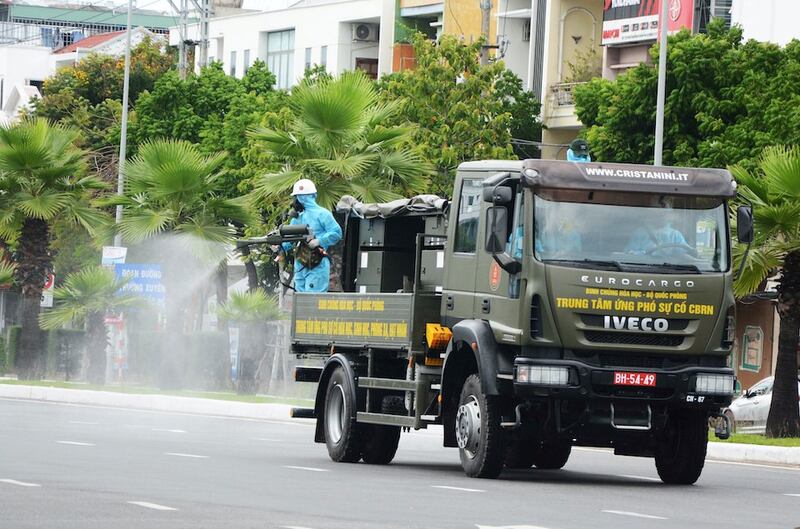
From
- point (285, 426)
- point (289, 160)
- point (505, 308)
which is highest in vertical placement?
point (289, 160)

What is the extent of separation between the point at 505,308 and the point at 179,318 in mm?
27980

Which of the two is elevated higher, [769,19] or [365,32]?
[365,32]

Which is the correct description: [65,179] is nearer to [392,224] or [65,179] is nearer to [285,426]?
[285,426]

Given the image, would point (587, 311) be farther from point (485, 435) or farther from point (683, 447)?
point (683, 447)

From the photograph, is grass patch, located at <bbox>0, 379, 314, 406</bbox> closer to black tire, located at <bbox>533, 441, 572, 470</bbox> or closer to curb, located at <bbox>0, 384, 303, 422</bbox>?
curb, located at <bbox>0, 384, 303, 422</bbox>

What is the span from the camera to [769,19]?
5022 centimetres

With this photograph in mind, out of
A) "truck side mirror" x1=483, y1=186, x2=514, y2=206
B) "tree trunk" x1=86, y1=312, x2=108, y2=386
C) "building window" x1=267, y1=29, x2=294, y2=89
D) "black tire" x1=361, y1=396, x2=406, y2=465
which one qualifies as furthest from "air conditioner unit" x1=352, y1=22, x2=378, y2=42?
"truck side mirror" x1=483, y1=186, x2=514, y2=206

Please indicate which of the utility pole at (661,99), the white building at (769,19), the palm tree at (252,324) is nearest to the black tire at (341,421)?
the utility pole at (661,99)

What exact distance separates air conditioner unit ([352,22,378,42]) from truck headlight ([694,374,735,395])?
2180 inches

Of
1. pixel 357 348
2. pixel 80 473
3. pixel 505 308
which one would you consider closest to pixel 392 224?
pixel 357 348

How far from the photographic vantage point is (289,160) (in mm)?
36031

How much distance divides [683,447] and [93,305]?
28.7m

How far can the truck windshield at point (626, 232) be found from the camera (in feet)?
55.0

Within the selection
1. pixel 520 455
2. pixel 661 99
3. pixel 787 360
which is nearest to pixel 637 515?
pixel 520 455
